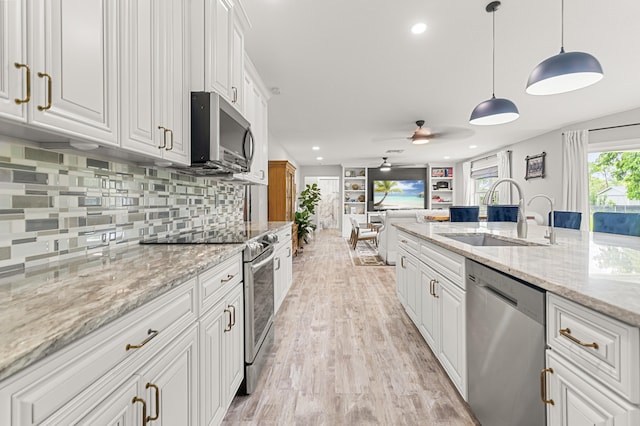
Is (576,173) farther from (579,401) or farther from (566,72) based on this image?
(579,401)

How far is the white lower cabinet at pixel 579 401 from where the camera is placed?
2.16 feet

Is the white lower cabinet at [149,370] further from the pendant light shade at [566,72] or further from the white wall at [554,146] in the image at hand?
the white wall at [554,146]

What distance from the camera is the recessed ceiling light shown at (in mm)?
2250

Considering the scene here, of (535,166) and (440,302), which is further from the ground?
(535,166)

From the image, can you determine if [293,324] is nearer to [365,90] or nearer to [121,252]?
[121,252]

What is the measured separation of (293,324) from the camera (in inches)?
104

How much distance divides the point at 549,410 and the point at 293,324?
2.03 meters

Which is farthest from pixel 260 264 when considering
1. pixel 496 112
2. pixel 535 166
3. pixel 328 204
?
pixel 328 204

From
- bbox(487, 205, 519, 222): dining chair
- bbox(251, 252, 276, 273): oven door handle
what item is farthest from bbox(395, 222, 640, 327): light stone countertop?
bbox(487, 205, 519, 222): dining chair

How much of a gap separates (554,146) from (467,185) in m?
3.45

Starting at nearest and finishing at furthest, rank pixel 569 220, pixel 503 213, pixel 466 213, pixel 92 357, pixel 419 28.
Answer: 1. pixel 92 357
2. pixel 419 28
3. pixel 569 220
4. pixel 503 213
5. pixel 466 213

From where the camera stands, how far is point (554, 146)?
5.54 m

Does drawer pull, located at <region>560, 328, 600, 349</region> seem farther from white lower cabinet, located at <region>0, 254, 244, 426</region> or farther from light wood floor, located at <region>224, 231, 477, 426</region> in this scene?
white lower cabinet, located at <region>0, 254, 244, 426</region>

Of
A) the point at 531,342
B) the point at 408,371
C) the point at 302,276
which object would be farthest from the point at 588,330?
the point at 302,276
